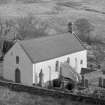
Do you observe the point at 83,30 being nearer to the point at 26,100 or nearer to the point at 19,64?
the point at 19,64

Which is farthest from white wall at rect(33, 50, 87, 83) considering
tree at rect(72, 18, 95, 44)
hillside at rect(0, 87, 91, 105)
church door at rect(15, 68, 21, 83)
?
tree at rect(72, 18, 95, 44)

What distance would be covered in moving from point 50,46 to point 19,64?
18.1 ft

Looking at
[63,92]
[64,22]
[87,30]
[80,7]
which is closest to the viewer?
[63,92]

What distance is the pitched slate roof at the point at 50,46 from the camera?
43.5 m

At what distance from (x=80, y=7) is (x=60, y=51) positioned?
3530 inches

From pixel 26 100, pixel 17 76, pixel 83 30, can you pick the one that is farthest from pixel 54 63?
pixel 83 30

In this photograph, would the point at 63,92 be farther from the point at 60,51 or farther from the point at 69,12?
the point at 69,12

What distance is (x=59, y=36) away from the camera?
50469 millimetres

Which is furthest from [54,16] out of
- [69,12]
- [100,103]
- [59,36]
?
[100,103]

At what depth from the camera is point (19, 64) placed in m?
44.1

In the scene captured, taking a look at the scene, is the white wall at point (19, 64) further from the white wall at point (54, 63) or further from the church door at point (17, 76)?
the white wall at point (54, 63)

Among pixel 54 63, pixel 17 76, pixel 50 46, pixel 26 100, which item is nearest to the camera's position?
pixel 26 100

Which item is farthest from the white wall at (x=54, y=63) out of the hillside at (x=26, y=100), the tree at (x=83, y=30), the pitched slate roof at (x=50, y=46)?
the tree at (x=83, y=30)

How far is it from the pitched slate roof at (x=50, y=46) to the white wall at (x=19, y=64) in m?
0.76
